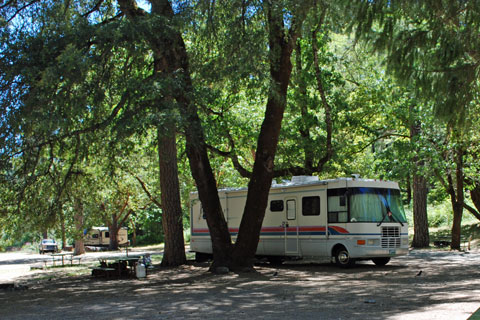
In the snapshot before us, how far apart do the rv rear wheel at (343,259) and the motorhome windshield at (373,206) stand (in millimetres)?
1046

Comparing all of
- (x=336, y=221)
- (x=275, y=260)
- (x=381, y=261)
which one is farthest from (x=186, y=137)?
(x=381, y=261)

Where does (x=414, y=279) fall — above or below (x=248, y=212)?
below

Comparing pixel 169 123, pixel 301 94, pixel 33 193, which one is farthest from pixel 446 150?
pixel 33 193

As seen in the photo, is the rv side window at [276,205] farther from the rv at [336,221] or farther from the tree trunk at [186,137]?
the tree trunk at [186,137]

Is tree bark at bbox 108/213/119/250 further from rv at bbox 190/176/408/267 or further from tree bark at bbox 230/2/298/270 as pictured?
tree bark at bbox 230/2/298/270

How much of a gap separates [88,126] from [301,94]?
813 cm

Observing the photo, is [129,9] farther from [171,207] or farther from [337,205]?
[337,205]

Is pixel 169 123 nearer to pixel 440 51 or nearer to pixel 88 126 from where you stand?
pixel 88 126

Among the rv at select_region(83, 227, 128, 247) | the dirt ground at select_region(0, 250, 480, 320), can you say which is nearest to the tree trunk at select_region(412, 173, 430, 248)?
A: the dirt ground at select_region(0, 250, 480, 320)

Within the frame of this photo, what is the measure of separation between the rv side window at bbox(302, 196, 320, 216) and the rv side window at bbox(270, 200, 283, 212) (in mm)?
1007

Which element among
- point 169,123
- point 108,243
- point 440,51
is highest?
point 440,51

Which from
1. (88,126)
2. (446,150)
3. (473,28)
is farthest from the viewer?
(446,150)

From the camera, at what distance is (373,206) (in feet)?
53.6

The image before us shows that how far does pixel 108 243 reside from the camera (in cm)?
4947
